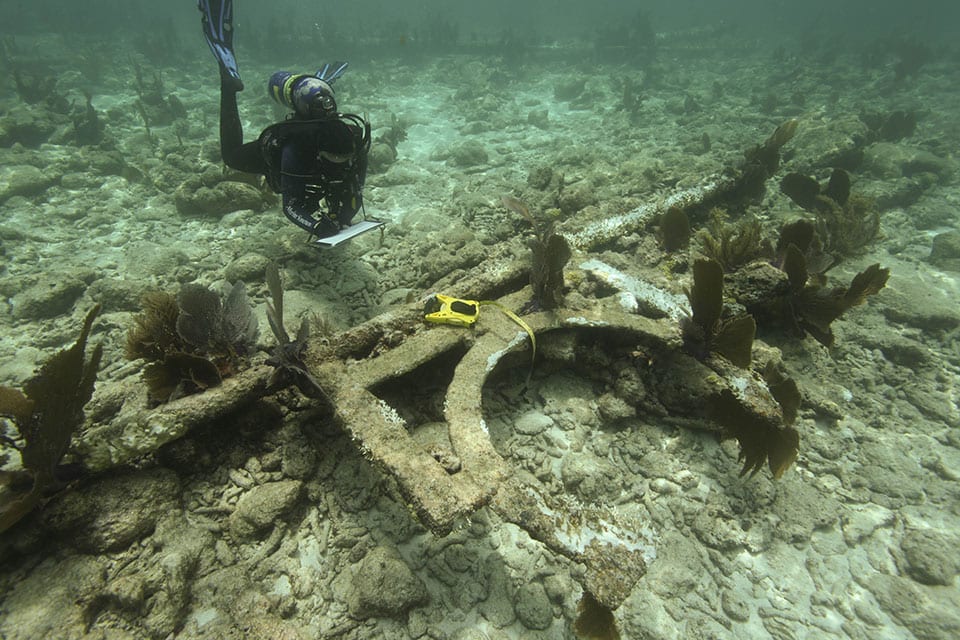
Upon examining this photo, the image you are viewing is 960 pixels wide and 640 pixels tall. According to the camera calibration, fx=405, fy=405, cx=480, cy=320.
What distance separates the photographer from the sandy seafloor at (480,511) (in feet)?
7.86

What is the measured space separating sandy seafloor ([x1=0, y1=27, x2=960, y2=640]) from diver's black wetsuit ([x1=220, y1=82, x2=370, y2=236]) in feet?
2.58

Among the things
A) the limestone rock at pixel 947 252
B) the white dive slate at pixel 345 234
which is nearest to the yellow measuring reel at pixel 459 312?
the white dive slate at pixel 345 234

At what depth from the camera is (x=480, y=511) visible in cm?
297

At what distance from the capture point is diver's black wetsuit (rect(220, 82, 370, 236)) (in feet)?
15.3

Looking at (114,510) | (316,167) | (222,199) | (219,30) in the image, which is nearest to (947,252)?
(316,167)

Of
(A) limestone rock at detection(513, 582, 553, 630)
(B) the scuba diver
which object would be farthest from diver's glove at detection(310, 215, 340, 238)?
(A) limestone rock at detection(513, 582, 553, 630)

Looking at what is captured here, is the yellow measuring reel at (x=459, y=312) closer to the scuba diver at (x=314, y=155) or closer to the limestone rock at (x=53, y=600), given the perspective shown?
the scuba diver at (x=314, y=155)

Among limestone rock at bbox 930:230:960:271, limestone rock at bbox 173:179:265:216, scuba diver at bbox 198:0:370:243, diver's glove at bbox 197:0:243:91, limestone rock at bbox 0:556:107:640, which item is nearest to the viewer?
limestone rock at bbox 0:556:107:640

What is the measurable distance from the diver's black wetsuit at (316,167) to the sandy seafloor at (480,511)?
0.79 m

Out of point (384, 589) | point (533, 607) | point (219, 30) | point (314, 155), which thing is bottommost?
point (533, 607)

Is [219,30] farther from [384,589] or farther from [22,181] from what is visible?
[384,589]

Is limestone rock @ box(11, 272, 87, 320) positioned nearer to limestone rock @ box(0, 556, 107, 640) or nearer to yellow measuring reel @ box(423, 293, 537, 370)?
limestone rock @ box(0, 556, 107, 640)

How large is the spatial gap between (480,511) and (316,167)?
4.22 metres

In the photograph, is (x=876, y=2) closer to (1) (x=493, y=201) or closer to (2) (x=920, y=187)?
(2) (x=920, y=187)
